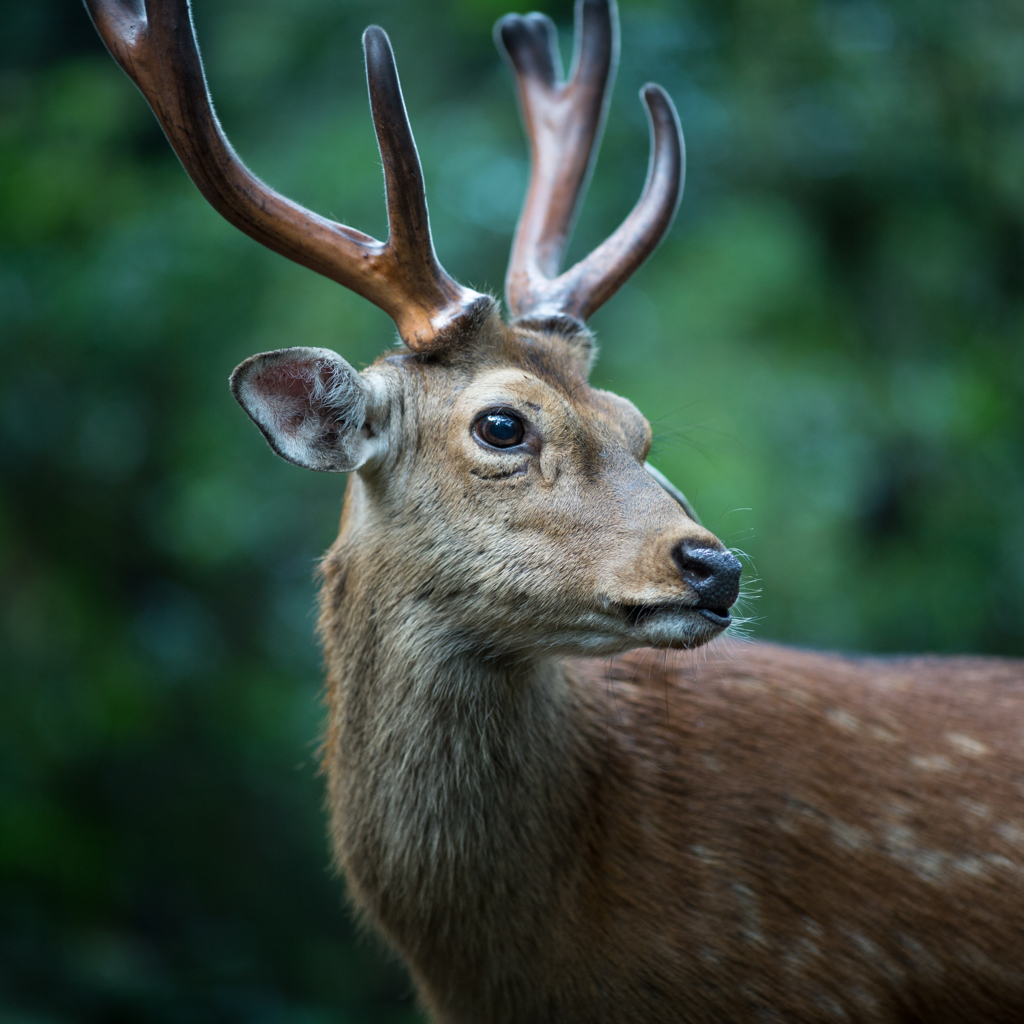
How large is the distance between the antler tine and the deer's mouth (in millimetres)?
1146

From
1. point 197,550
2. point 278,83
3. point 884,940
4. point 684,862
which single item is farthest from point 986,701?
point 278,83

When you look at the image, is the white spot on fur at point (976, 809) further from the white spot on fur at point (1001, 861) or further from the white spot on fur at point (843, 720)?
the white spot on fur at point (843, 720)

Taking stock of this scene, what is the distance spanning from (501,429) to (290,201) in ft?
2.65

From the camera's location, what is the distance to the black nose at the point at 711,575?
93.0 inches

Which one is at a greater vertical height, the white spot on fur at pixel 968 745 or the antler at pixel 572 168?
the antler at pixel 572 168

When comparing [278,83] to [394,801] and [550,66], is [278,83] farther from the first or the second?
[394,801]

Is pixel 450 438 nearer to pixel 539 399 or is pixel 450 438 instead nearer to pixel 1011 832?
pixel 539 399

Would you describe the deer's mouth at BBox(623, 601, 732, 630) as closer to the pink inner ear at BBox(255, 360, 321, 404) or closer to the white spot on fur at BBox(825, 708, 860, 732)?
the white spot on fur at BBox(825, 708, 860, 732)

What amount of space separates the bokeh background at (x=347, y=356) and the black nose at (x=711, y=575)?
3.15 m

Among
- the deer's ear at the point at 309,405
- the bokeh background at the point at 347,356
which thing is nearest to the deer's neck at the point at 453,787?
the deer's ear at the point at 309,405

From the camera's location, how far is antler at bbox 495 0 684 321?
10.5 feet

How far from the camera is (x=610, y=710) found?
3076 mm

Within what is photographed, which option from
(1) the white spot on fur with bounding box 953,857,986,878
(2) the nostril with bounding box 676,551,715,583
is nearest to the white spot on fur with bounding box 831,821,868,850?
(1) the white spot on fur with bounding box 953,857,986,878

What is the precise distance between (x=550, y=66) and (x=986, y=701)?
8.43 feet
